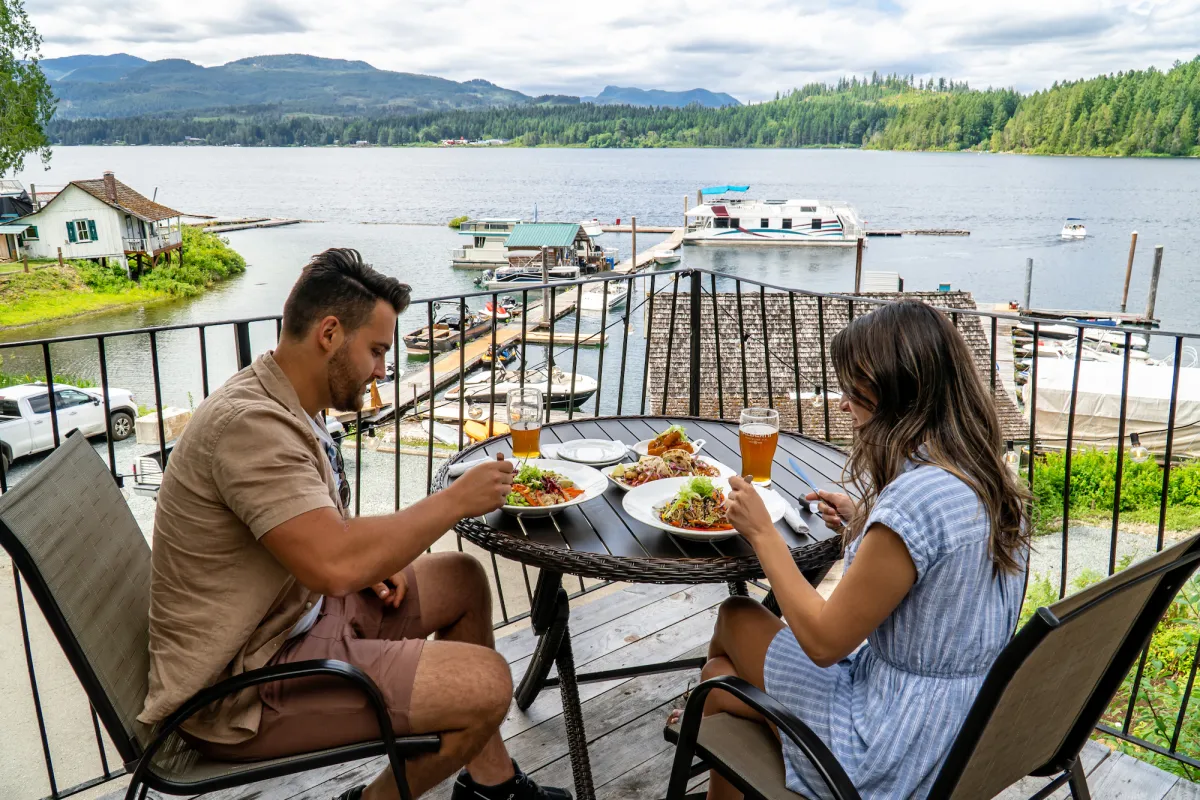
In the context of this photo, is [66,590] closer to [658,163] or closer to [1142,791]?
[1142,791]

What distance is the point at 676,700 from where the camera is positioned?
264 cm

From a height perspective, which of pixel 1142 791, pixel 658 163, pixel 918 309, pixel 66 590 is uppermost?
pixel 658 163

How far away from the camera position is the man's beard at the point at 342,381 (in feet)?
5.45

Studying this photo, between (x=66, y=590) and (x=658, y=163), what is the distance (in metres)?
144

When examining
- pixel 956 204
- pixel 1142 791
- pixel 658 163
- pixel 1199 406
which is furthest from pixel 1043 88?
pixel 1142 791

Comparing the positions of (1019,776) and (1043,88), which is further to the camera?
(1043,88)

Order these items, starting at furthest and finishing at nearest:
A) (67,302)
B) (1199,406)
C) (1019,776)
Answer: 1. (67,302)
2. (1199,406)
3. (1019,776)

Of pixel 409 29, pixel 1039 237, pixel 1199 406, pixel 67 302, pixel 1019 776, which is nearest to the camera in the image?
pixel 1019 776

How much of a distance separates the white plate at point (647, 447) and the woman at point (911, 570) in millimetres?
769

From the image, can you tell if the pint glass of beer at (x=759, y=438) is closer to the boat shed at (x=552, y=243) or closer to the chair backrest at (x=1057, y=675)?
the chair backrest at (x=1057, y=675)

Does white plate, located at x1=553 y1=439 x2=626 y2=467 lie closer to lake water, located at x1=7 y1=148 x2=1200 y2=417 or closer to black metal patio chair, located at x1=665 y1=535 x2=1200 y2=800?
black metal patio chair, located at x1=665 y1=535 x2=1200 y2=800

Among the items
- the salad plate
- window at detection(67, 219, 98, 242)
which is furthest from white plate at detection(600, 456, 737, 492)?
window at detection(67, 219, 98, 242)

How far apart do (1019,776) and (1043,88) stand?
5145 inches

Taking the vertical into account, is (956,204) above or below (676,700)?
above
